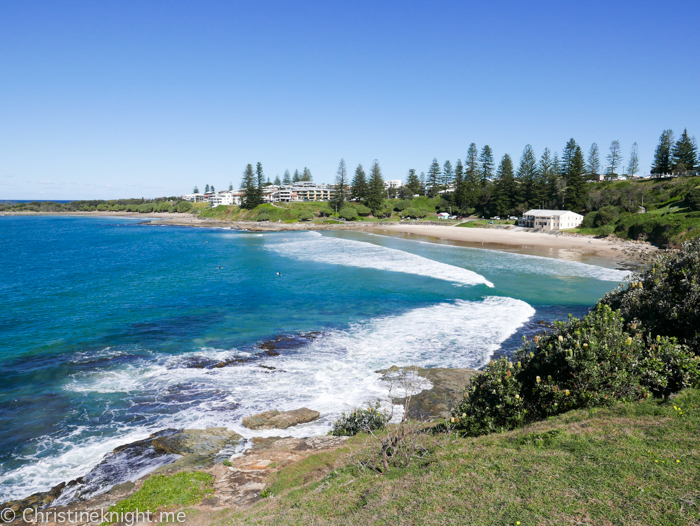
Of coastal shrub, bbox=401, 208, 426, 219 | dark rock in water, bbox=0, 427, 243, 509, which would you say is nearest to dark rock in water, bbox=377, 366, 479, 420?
dark rock in water, bbox=0, 427, 243, 509

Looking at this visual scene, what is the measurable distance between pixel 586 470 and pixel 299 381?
11612 mm

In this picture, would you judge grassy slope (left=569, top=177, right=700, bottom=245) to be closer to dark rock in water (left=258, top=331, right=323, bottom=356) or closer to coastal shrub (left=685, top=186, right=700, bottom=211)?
coastal shrub (left=685, top=186, right=700, bottom=211)

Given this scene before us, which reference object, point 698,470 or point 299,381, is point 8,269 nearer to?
point 299,381

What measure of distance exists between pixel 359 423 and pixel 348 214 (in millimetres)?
100700

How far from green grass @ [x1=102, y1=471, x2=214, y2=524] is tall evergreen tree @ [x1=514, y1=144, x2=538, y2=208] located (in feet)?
327

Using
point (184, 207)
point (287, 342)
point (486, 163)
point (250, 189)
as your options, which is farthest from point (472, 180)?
point (184, 207)

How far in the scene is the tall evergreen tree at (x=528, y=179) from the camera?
9594 cm

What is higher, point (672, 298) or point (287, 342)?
point (672, 298)

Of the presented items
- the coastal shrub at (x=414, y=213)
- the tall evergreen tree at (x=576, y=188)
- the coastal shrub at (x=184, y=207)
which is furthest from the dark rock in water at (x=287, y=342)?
the coastal shrub at (x=184, y=207)

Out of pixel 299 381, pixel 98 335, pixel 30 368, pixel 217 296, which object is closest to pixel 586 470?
pixel 299 381

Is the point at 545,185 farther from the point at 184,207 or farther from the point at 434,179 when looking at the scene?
the point at 184,207

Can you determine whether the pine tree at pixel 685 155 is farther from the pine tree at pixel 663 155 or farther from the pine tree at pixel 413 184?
the pine tree at pixel 413 184

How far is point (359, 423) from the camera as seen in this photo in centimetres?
1248

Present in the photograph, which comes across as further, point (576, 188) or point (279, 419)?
point (576, 188)
